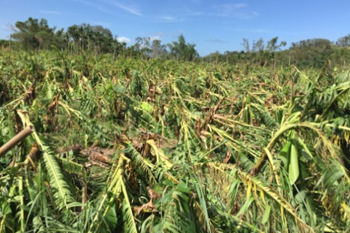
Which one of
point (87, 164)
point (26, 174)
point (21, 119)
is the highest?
point (21, 119)

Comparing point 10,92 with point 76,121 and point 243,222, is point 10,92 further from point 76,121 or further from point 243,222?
point 243,222

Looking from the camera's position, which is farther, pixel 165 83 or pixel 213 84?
pixel 213 84

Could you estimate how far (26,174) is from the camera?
118cm

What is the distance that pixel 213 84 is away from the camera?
4.83 m

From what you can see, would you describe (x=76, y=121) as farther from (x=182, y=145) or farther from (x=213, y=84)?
(x=213, y=84)

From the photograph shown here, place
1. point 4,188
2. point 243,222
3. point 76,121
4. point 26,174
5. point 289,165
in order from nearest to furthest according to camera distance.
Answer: point 26,174 → point 4,188 → point 243,222 → point 289,165 → point 76,121

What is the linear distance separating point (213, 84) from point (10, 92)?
290 cm

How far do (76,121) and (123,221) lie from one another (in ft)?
4.55

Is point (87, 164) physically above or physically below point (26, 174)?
below

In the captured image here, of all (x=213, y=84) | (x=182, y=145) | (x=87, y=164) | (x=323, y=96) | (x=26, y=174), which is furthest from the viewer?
(x=213, y=84)

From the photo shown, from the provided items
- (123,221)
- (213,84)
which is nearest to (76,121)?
(123,221)

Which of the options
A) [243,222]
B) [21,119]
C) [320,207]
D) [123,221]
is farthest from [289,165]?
[21,119]

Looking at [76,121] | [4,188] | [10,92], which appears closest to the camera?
[4,188]

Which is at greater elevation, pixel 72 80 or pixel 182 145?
pixel 72 80
